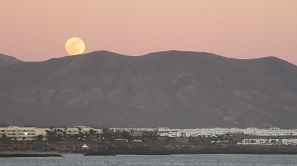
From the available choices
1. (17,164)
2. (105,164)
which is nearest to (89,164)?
(105,164)

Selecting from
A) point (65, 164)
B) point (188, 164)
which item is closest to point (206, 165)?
point (188, 164)

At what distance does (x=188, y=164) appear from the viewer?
186125 mm

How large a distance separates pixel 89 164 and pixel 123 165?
7.58 metres

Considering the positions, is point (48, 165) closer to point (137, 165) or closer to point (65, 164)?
point (65, 164)

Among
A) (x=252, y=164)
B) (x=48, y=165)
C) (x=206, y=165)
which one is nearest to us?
Answer: (x=48, y=165)

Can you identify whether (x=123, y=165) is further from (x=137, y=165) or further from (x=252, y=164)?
(x=252, y=164)

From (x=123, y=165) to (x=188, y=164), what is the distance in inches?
767

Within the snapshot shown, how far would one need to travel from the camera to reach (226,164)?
623 feet

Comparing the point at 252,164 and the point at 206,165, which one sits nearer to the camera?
the point at 206,165

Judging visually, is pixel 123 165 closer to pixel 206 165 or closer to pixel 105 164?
pixel 105 164

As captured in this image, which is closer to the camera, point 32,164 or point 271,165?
point 32,164

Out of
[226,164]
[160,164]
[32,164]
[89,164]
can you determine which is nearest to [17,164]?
[32,164]

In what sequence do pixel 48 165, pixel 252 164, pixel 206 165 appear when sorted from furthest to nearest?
pixel 252 164, pixel 206 165, pixel 48 165

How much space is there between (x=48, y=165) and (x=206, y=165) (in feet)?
121
